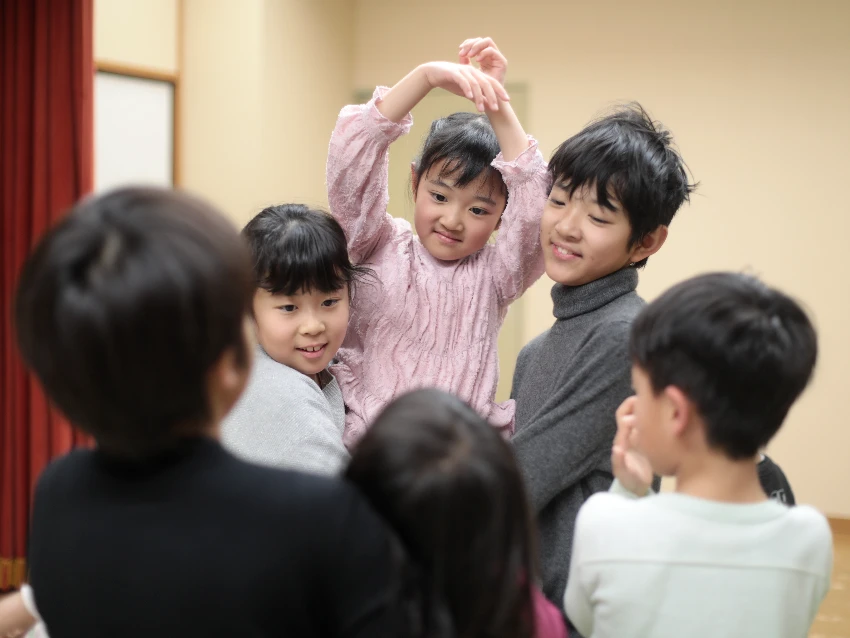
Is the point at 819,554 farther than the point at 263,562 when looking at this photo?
Yes

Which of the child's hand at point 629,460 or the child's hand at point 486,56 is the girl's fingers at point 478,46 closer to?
the child's hand at point 486,56

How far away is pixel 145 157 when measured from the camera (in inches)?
163

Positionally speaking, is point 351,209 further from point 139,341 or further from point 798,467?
point 798,467

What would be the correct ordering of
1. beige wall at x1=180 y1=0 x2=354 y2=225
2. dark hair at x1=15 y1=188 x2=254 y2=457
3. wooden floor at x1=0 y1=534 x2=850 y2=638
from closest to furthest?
dark hair at x1=15 y1=188 x2=254 y2=457 < wooden floor at x1=0 y1=534 x2=850 y2=638 < beige wall at x1=180 y1=0 x2=354 y2=225

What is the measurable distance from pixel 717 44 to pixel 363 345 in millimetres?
3727

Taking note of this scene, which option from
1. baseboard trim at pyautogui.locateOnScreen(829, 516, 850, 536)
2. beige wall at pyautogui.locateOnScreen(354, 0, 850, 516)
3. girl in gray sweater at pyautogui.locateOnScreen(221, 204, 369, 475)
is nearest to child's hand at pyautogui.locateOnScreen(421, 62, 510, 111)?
girl in gray sweater at pyautogui.locateOnScreen(221, 204, 369, 475)

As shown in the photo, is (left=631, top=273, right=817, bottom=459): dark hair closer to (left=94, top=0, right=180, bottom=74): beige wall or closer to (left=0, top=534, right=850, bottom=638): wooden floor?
(left=0, top=534, right=850, bottom=638): wooden floor

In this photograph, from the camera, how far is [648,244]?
150cm

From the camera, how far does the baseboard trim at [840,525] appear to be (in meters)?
4.54

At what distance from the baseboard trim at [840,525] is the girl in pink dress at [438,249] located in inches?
144

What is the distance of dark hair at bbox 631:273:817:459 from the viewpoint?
1.05 m

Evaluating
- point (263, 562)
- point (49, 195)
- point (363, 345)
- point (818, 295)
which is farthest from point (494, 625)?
point (818, 295)

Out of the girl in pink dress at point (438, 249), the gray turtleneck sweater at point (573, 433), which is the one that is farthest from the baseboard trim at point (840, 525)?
the gray turtleneck sweater at point (573, 433)

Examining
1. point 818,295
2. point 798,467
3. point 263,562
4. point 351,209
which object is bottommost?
point 798,467
